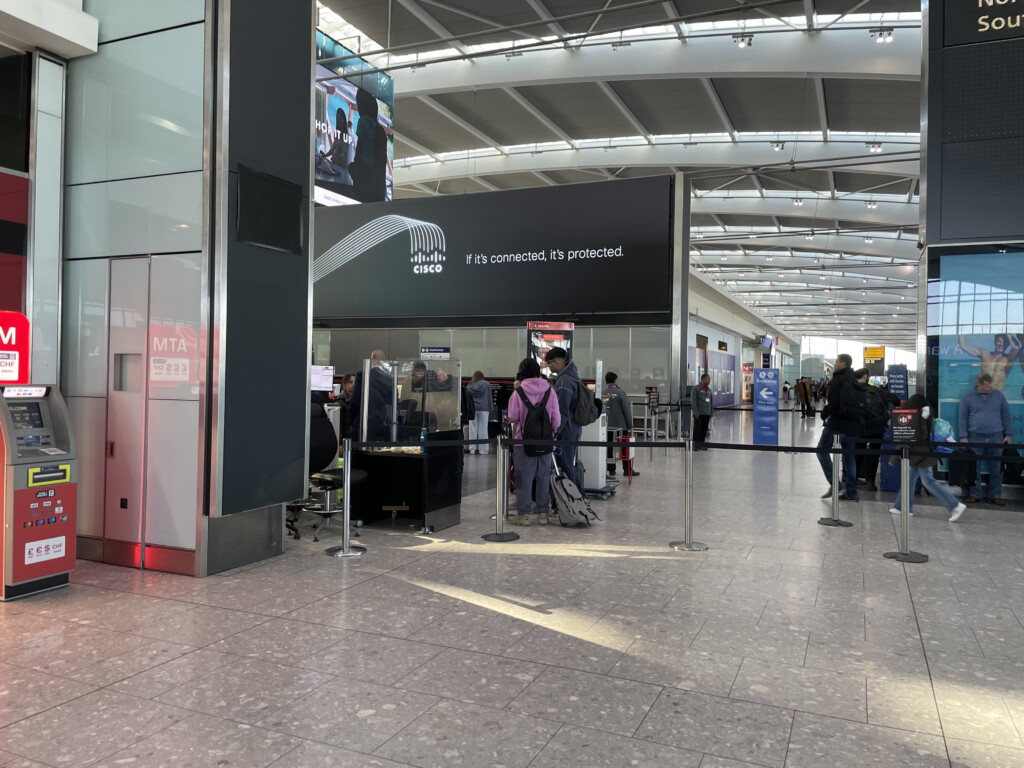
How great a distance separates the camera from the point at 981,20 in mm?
8102

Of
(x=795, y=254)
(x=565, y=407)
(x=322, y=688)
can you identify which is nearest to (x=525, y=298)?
(x=565, y=407)

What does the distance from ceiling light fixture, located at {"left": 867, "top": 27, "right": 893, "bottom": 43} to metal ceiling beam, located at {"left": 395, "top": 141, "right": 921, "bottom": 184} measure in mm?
3506

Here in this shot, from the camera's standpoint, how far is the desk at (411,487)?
6.68 metres

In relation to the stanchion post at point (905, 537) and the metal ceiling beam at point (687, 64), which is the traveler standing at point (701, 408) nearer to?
the metal ceiling beam at point (687, 64)

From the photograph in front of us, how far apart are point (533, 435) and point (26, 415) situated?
13.7 feet

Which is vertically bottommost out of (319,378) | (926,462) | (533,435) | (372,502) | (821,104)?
(372,502)

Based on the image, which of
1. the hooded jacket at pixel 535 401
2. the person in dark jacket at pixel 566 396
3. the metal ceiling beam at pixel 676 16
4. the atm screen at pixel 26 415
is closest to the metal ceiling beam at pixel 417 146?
the metal ceiling beam at pixel 676 16

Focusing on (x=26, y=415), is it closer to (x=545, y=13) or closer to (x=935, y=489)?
(x=935, y=489)

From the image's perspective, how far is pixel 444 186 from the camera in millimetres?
24500

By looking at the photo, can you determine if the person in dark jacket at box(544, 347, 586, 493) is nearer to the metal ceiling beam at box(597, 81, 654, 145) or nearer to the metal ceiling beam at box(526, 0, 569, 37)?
the metal ceiling beam at box(526, 0, 569, 37)

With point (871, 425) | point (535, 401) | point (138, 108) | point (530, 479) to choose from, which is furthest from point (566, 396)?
point (871, 425)

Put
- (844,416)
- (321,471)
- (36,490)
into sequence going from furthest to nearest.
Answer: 1. (844,416)
2. (321,471)
3. (36,490)

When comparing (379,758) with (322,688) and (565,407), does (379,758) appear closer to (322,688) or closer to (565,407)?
(322,688)

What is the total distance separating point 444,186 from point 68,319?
65.2ft
